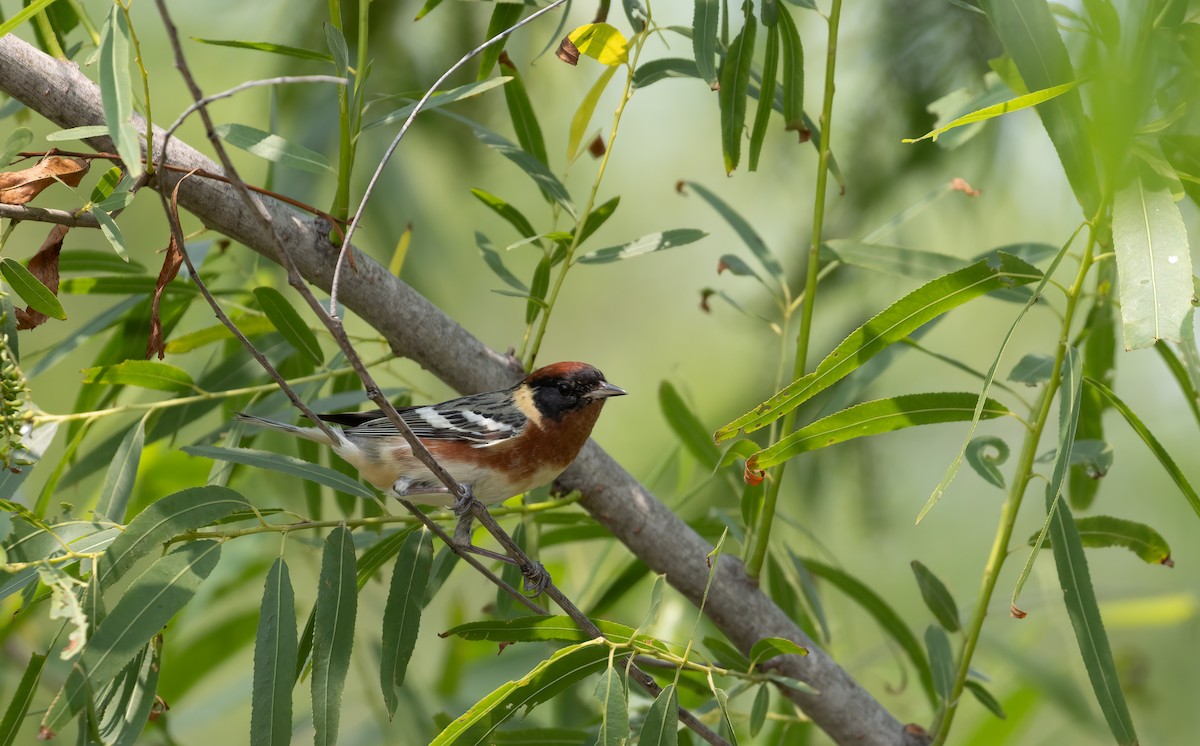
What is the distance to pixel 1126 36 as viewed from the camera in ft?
3.70

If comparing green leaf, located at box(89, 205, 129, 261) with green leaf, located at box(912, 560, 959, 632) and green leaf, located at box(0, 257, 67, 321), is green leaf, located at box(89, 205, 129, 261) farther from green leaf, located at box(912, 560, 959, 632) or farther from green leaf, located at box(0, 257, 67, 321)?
green leaf, located at box(912, 560, 959, 632)

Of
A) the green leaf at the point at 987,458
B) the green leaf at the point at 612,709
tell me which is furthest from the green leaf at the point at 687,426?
the green leaf at the point at 612,709

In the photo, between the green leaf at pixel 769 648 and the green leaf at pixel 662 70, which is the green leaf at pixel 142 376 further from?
the green leaf at pixel 769 648

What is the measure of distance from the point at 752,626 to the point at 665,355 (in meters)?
5.32

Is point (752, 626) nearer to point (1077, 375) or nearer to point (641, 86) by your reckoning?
point (1077, 375)

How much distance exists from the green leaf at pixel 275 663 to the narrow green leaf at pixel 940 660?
1.29 metres

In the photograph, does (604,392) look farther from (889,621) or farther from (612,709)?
(612,709)

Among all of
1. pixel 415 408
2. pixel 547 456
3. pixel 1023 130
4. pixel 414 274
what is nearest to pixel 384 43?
pixel 414 274

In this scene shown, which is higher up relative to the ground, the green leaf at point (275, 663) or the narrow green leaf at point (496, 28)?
the narrow green leaf at point (496, 28)

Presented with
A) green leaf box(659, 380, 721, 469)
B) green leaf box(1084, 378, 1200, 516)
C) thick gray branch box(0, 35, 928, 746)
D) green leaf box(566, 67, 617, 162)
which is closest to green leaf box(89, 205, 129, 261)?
thick gray branch box(0, 35, 928, 746)

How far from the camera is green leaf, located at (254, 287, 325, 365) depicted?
6.66 ft

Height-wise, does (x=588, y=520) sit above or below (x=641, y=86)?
below

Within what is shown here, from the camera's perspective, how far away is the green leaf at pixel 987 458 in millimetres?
1995

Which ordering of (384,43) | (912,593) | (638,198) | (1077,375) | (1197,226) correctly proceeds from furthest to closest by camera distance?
(638,198) → (912,593) → (384,43) → (1197,226) → (1077,375)
